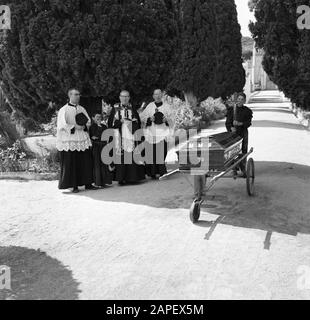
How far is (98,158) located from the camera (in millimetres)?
8125

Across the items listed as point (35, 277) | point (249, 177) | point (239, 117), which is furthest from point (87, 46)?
point (35, 277)

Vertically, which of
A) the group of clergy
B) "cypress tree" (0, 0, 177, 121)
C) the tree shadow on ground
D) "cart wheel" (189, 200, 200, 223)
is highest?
"cypress tree" (0, 0, 177, 121)

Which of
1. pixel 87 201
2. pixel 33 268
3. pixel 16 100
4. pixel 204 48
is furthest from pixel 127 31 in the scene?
pixel 204 48

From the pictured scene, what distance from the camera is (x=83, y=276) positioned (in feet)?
14.2

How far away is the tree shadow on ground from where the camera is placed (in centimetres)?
395

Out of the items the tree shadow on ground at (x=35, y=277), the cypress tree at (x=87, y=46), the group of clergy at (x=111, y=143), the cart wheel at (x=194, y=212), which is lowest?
the tree shadow on ground at (x=35, y=277)

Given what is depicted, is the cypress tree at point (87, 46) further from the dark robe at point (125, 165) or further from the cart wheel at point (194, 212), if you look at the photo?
the cart wheel at point (194, 212)

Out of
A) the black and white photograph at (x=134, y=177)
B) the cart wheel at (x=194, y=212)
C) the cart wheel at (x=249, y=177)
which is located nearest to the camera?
the black and white photograph at (x=134, y=177)

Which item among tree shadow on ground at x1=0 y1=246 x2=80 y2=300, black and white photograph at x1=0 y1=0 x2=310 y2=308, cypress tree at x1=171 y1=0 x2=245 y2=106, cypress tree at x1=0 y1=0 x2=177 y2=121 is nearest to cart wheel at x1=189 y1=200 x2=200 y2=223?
black and white photograph at x1=0 y1=0 x2=310 y2=308

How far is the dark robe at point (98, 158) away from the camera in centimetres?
809

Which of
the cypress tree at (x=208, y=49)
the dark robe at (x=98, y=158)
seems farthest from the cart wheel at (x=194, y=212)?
the cypress tree at (x=208, y=49)

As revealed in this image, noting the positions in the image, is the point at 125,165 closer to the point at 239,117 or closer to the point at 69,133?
the point at 69,133

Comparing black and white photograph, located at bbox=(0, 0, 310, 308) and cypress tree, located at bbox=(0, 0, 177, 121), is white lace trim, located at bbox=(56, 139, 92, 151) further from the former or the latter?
cypress tree, located at bbox=(0, 0, 177, 121)

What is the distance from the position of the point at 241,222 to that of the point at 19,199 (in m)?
3.56
